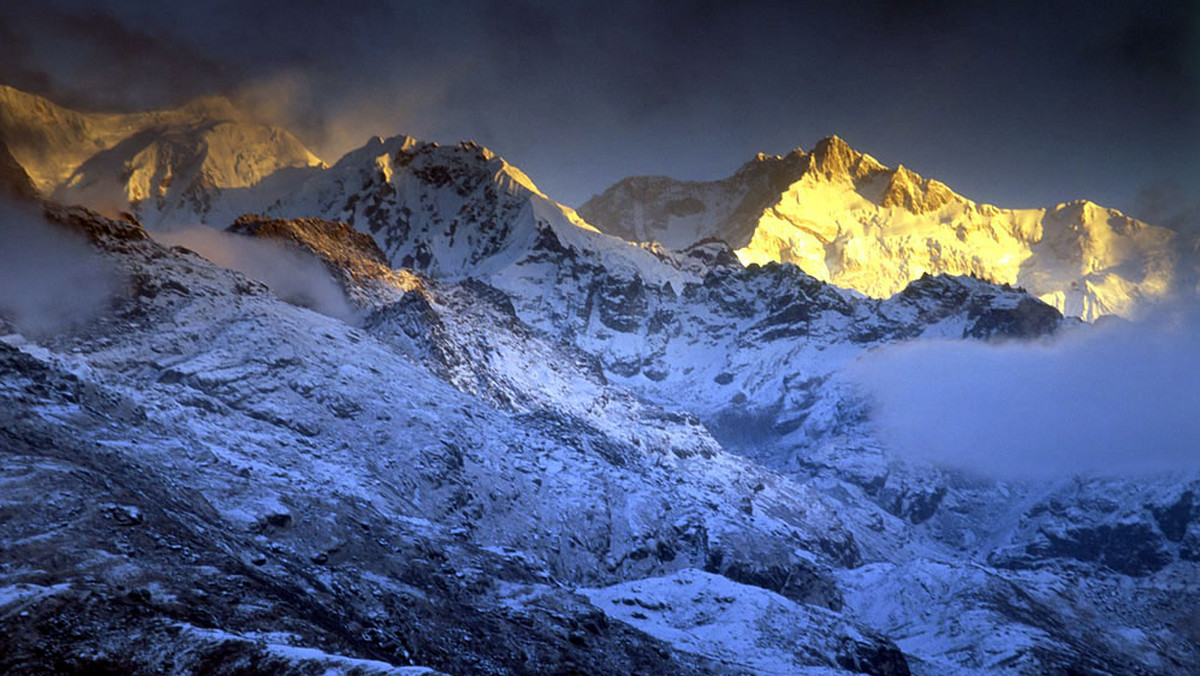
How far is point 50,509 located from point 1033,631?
149656 millimetres

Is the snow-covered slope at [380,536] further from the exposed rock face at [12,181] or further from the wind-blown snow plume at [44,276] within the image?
the exposed rock face at [12,181]

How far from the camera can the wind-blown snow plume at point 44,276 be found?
11956cm

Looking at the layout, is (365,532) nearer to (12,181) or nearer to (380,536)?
(380,536)

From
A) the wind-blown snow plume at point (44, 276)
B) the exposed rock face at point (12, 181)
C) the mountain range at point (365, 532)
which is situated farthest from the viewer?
the exposed rock face at point (12, 181)

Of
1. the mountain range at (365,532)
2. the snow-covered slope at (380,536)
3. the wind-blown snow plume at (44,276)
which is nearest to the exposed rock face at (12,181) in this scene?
the mountain range at (365,532)

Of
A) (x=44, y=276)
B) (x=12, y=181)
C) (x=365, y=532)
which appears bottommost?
(x=365, y=532)

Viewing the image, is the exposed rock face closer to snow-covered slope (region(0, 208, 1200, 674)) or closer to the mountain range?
the mountain range

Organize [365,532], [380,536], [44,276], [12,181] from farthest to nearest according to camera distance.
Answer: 1. [12,181]
2. [44,276]
3. [380,536]
4. [365,532]

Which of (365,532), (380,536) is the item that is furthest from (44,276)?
(380,536)

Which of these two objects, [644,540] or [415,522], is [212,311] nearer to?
[415,522]

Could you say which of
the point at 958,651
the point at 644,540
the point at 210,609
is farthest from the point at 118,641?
the point at 958,651

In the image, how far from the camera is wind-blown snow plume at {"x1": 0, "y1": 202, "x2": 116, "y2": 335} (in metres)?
120

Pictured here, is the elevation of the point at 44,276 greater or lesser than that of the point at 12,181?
lesser

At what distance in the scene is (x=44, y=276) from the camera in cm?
12575
